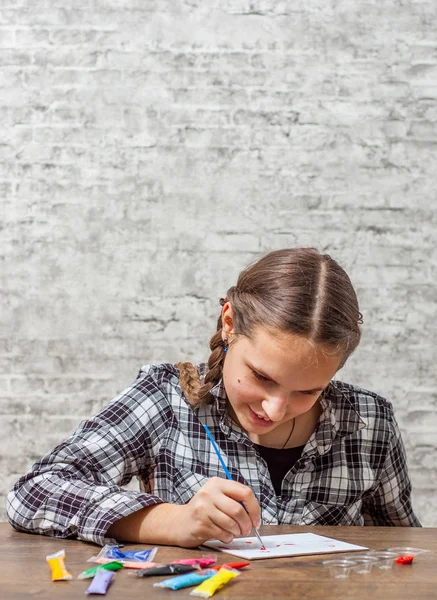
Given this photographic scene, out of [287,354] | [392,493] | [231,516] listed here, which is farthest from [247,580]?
[392,493]

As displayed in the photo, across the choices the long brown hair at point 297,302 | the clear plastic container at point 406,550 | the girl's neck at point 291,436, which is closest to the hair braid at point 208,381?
the long brown hair at point 297,302

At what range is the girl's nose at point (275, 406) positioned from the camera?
4.41 ft

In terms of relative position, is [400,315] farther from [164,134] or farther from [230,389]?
[230,389]

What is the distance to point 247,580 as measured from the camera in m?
0.99

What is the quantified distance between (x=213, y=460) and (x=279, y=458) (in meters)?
0.14

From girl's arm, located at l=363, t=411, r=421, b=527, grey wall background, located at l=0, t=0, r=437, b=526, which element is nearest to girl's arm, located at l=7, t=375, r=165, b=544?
girl's arm, located at l=363, t=411, r=421, b=527

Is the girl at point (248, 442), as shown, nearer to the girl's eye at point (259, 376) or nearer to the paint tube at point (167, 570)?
the girl's eye at point (259, 376)

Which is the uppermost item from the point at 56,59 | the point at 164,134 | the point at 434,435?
the point at 56,59

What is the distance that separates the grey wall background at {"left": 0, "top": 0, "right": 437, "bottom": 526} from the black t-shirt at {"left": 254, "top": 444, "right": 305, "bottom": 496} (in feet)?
3.42

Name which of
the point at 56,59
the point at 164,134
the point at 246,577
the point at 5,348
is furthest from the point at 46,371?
the point at 246,577

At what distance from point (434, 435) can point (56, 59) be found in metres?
1.75

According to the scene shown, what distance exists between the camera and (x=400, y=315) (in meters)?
2.59

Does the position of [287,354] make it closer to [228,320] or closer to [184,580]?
[228,320]

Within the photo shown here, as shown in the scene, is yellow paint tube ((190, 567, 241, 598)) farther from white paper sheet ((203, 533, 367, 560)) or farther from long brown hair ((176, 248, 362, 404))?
long brown hair ((176, 248, 362, 404))
